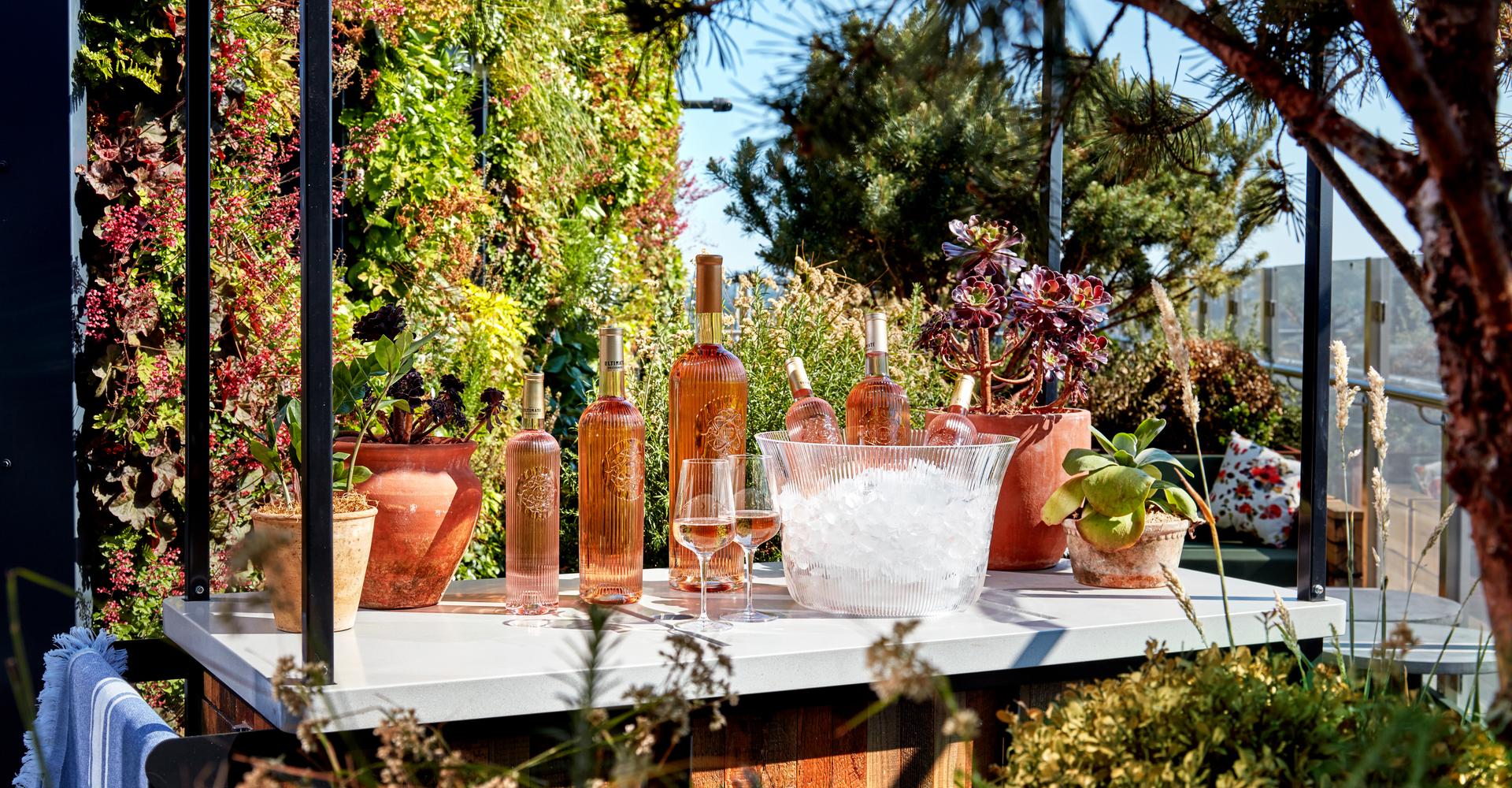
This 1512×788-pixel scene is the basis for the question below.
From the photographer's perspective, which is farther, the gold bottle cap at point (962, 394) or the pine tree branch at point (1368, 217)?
the gold bottle cap at point (962, 394)

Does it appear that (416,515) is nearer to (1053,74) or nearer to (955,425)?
(955,425)

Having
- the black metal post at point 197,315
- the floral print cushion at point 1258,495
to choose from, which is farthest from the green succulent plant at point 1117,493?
the floral print cushion at point 1258,495

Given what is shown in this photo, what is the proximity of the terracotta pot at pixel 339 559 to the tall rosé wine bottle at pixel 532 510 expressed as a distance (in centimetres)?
16

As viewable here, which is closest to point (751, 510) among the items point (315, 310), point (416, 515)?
point (416, 515)

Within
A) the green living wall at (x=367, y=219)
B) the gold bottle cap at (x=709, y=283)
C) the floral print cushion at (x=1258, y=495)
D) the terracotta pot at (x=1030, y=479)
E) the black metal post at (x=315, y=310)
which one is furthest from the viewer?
the floral print cushion at (x=1258, y=495)

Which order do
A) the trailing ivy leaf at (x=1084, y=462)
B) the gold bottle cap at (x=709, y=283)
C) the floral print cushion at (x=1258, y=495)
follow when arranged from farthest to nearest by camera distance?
the floral print cushion at (x=1258, y=495) < the trailing ivy leaf at (x=1084, y=462) < the gold bottle cap at (x=709, y=283)

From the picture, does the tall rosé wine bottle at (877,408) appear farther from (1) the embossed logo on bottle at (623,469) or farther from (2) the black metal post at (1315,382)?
(2) the black metal post at (1315,382)

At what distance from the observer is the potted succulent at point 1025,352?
1700 mm

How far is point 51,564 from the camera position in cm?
231

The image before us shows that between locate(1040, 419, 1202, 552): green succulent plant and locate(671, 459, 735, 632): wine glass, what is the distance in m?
0.54

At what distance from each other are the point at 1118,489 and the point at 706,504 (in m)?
0.60

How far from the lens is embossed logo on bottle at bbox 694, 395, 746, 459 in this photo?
147cm

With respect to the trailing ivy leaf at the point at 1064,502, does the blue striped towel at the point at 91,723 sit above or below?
below

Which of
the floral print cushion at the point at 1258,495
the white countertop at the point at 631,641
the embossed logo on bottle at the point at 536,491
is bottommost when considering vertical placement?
the floral print cushion at the point at 1258,495
